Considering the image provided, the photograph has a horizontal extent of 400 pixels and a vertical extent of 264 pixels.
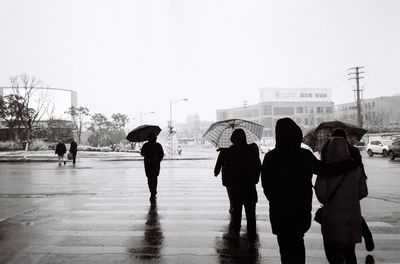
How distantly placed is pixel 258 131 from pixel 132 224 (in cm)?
334

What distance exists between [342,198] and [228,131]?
4.21 meters

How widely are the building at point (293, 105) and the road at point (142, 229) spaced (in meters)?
94.3

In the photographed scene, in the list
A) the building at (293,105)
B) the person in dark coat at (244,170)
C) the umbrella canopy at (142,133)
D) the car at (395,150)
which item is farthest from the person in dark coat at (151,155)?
the building at (293,105)

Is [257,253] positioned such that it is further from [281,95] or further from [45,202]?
[281,95]

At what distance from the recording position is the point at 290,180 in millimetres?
3902

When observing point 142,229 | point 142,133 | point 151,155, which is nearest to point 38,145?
point 142,133

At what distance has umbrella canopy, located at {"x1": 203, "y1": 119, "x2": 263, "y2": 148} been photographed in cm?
774

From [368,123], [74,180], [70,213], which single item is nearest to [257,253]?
[70,213]

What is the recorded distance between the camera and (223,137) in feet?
26.3

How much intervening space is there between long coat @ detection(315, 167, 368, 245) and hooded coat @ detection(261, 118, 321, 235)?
0.20 metres

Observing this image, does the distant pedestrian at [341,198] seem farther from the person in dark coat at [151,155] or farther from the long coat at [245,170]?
the person in dark coat at [151,155]

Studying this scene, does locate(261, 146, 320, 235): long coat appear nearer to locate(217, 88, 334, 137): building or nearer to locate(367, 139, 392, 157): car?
locate(367, 139, 392, 157): car

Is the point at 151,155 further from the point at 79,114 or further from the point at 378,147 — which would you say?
the point at 79,114

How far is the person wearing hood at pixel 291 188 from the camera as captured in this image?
12.8 feet
